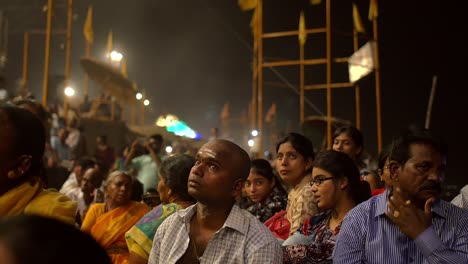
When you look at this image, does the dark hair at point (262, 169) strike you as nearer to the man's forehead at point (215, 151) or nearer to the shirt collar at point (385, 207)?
the man's forehead at point (215, 151)

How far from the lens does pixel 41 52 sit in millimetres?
28922

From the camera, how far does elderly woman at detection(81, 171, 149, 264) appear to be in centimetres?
459

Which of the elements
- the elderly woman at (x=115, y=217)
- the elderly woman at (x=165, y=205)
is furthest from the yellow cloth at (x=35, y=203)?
the elderly woman at (x=115, y=217)

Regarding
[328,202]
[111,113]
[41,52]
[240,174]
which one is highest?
[41,52]

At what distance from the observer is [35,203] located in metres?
2.28

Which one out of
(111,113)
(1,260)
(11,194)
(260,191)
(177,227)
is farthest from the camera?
(111,113)

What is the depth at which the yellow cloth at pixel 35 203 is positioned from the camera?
2199mm

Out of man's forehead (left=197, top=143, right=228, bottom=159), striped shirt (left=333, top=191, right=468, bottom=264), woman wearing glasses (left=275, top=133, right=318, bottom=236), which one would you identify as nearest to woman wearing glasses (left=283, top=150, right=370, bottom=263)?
striped shirt (left=333, top=191, right=468, bottom=264)

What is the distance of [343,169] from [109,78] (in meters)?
15.8

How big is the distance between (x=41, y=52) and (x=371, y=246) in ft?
97.0

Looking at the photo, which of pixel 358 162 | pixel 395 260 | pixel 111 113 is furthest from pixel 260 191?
pixel 111 113

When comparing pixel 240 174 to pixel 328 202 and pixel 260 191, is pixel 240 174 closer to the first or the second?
pixel 328 202

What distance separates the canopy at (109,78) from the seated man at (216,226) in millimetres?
13238

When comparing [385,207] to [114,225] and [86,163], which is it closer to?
[114,225]
